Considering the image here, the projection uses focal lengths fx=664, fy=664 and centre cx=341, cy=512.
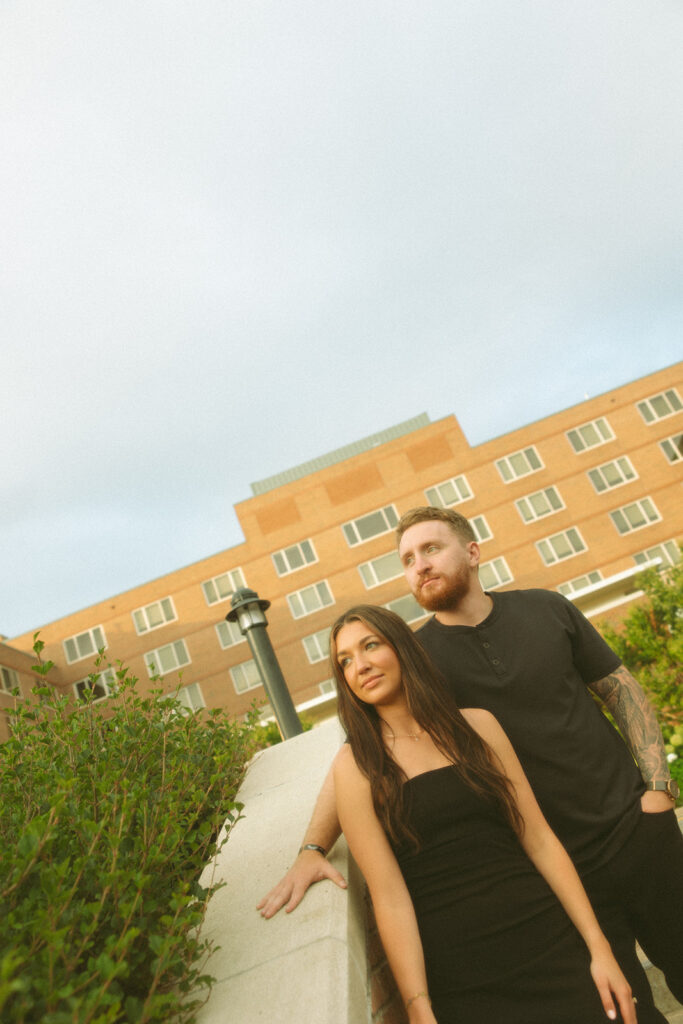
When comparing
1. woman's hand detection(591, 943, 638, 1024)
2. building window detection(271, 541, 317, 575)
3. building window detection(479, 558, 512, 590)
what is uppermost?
building window detection(271, 541, 317, 575)

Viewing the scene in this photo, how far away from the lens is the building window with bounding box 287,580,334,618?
3631 cm

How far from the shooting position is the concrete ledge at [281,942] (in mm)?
1604

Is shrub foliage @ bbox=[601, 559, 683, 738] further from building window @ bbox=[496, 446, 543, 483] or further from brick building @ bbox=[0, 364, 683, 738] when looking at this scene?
building window @ bbox=[496, 446, 543, 483]

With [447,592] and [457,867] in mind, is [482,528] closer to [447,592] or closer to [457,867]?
[447,592]

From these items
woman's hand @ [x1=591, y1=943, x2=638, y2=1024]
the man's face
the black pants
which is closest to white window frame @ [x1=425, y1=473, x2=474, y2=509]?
the man's face

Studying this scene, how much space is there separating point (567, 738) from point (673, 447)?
3901cm

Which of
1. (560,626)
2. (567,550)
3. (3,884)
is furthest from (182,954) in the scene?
(567,550)

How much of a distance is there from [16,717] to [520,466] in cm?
3670

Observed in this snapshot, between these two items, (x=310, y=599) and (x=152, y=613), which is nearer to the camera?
(x=310, y=599)

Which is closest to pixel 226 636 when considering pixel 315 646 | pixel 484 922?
pixel 315 646

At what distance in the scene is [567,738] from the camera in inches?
104

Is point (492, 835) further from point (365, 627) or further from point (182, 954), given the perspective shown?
point (182, 954)

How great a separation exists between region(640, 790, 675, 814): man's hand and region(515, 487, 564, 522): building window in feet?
115

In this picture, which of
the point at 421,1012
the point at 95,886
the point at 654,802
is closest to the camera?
the point at 95,886
